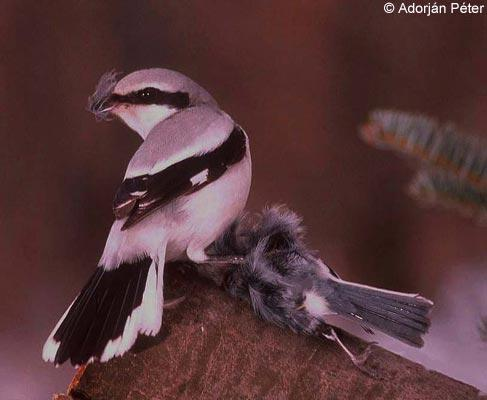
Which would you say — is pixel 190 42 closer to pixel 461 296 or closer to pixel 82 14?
pixel 82 14

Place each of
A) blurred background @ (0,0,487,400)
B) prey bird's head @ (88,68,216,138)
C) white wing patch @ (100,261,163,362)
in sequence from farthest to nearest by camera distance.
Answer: blurred background @ (0,0,487,400) < prey bird's head @ (88,68,216,138) < white wing patch @ (100,261,163,362)

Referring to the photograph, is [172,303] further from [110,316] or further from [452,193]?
[452,193]

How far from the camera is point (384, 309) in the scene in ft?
1.70

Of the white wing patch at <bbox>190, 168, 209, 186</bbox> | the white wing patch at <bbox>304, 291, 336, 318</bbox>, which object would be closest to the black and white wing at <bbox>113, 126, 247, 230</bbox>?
the white wing patch at <bbox>190, 168, 209, 186</bbox>

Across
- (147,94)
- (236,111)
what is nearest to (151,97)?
(147,94)

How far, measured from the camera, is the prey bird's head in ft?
1.82

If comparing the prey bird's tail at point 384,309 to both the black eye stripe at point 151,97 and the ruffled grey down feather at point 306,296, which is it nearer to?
the ruffled grey down feather at point 306,296

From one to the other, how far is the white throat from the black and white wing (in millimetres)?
60

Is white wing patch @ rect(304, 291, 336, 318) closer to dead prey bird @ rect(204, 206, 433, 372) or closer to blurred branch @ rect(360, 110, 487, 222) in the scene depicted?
dead prey bird @ rect(204, 206, 433, 372)

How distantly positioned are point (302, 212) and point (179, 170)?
2.27 feet

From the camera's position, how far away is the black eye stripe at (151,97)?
56 cm

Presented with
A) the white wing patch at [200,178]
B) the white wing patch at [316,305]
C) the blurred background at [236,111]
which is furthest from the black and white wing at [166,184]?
the blurred background at [236,111]

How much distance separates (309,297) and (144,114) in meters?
0.19

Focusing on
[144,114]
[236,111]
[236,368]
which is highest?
[144,114]
